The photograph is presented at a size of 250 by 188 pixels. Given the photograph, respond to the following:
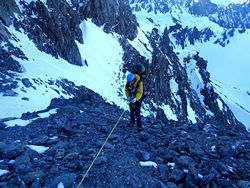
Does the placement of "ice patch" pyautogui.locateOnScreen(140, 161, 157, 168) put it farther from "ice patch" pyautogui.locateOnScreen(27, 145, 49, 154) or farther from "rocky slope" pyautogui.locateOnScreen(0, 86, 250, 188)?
"ice patch" pyautogui.locateOnScreen(27, 145, 49, 154)

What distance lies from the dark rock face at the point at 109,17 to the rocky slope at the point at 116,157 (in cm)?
3793

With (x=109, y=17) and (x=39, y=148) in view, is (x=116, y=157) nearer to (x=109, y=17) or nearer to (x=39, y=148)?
(x=39, y=148)

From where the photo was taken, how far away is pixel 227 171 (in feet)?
14.3

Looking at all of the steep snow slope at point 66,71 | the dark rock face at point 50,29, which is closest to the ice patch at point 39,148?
the steep snow slope at point 66,71

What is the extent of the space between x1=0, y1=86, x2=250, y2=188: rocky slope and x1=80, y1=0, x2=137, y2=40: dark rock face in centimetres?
3793

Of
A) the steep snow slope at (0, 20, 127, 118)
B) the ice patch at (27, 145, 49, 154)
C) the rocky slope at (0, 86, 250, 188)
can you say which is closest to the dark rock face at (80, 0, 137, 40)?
the steep snow slope at (0, 20, 127, 118)

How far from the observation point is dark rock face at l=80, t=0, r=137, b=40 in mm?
40719

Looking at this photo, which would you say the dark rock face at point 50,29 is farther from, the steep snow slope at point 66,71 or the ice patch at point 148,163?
the ice patch at point 148,163

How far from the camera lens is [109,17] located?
45625mm

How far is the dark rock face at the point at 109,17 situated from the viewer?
134 ft

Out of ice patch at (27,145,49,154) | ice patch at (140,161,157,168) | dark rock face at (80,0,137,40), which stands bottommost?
ice patch at (27,145,49,154)

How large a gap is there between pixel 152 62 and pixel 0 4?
36772 millimetres

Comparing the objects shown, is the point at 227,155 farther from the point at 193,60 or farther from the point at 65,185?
the point at 193,60

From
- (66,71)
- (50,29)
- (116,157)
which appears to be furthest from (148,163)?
(50,29)
